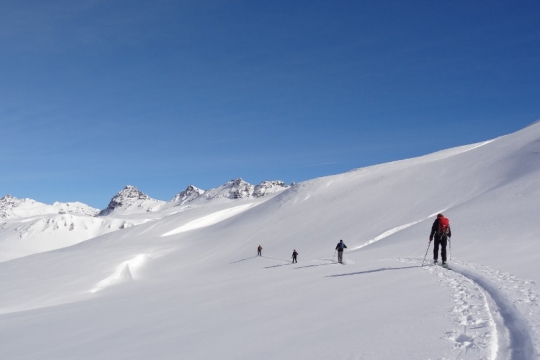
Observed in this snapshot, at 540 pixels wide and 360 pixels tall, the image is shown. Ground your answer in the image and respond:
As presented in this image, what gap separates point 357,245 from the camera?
39406 mm

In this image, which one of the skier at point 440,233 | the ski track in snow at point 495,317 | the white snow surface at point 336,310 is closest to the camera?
the ski track in snow at point 495,317

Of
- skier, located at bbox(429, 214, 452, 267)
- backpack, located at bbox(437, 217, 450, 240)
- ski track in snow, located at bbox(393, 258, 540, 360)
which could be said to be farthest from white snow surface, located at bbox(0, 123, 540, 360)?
backpack, located at bbox(437, 217, 450, 240)

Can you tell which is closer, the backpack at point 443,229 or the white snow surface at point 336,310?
the white snow surface at point 336,310

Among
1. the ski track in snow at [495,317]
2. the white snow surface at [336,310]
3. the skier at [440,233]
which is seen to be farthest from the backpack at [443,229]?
the ski track in snow at [495,317]

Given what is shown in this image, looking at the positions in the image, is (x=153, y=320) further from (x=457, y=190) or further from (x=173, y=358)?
(x=457, y=190)

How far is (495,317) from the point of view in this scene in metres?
7.57

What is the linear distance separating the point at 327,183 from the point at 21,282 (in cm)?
4799

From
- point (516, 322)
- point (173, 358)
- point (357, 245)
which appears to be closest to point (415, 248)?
point (357, 245)

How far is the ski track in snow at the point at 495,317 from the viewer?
19.4 ft

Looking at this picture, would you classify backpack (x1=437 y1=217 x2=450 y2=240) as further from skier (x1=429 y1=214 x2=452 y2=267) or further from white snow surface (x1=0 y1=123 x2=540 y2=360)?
white snow surface (x1=0 y1=123 x2=540 y2=360)

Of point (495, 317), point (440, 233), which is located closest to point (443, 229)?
point (440, 233)

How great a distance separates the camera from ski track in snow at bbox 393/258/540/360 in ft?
19.4

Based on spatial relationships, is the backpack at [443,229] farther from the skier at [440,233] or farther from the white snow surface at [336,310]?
the white snow surface at [336,310]

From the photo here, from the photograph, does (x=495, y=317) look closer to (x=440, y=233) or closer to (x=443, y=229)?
(x=440, y=233)
